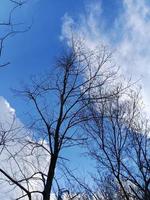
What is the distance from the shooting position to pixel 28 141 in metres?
12.1

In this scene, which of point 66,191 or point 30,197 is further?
point 66,191

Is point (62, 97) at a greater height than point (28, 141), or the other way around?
point (62, 97)

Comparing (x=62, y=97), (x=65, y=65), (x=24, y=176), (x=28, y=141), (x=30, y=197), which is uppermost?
(x=65, y=65)

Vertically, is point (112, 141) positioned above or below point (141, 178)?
above

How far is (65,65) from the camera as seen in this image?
42.7 feet

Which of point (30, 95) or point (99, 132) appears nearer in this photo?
point (30, 95)

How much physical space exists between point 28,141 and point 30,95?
1607mm

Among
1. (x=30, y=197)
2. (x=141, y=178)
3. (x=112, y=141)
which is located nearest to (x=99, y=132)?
(x=112, y=141)

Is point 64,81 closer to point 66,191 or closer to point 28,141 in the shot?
point 28,141

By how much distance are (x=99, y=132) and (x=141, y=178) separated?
7.90ft

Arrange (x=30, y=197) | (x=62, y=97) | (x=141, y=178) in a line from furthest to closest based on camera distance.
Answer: (x=141, y=178) → (x=62, y=97) → (x=30, y=197)

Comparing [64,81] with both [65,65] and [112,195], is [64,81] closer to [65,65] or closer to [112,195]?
[65,65]

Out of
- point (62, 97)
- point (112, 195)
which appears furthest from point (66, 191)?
point (112, 195)

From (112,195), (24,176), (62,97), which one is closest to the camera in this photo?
(24,176)
